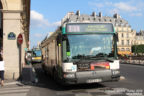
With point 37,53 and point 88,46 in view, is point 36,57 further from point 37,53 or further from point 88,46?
point 88,46

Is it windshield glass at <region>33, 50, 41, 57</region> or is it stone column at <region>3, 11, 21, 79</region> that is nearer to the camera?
stone column at <region>3, 11, 21, 79</region>

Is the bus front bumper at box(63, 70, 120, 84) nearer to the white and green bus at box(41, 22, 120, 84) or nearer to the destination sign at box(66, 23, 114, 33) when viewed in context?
the white and green bus at box(41, 22, 120, 84)

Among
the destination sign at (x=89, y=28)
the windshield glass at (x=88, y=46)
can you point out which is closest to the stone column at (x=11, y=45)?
the destination sign at (x=89, y=28)

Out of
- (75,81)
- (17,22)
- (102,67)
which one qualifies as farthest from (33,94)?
(17,22)

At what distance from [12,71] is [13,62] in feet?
1.83

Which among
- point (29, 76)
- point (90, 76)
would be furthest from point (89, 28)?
point (29, 76)

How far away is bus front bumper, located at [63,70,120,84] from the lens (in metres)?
9.48

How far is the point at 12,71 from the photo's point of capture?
47.0 ft

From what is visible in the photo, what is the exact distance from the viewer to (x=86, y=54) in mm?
9680

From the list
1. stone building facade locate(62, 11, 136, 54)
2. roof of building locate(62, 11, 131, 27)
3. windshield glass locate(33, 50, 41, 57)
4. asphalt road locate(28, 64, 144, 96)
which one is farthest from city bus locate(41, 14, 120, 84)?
stone building facade locate(62, 11, 136, 54)

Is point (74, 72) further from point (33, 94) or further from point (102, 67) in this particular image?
point (33, 94)

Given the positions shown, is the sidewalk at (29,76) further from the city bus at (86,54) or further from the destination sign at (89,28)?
the destination sign at (89,28)

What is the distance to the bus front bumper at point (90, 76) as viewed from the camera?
948cm

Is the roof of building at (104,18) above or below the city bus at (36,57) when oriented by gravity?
above
